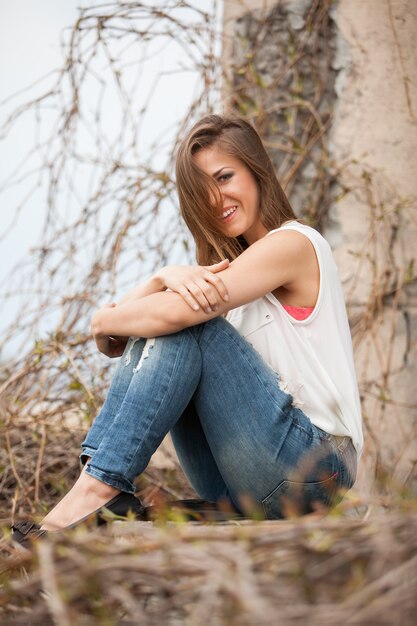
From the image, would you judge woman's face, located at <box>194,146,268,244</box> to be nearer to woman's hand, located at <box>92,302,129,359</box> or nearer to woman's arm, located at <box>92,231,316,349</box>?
woman's arm, located at <box>92,231,316,349</box>

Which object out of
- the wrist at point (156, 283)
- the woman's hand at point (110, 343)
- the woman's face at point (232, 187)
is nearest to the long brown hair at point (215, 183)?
the woman's face at point (232, 187)

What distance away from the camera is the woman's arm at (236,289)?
5.90ft

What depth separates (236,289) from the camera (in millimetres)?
1856

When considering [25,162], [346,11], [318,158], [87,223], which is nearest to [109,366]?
[87,223]

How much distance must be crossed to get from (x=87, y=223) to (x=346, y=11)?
1.34m

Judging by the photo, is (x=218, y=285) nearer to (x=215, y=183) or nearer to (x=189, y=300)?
(x=189, y=300)

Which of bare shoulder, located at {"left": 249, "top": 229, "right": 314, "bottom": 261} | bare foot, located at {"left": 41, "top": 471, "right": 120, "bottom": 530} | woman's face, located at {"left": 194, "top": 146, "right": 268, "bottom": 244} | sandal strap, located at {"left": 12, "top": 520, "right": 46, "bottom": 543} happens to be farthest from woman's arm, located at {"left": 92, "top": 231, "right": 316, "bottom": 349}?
sandal strap, located at {"left": 12, "top": 520, "right": 46, "bottom": 543}

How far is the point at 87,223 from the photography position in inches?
125

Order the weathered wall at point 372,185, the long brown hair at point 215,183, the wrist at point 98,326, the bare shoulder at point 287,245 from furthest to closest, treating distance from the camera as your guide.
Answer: the weathered wall at point 372,185 → the long brown hair at point 215,183 → the wrist at point 98,326 → the bare shoulder at point 287,245

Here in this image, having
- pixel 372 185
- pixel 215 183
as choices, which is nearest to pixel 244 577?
pixel 215 183

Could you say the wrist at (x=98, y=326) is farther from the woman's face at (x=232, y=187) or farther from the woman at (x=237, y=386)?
the woman's face at (x=232, y=187)

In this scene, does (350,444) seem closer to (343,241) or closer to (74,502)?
(74,502)

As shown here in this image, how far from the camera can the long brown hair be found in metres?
2.13

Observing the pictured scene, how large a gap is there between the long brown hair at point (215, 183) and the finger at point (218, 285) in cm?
35
